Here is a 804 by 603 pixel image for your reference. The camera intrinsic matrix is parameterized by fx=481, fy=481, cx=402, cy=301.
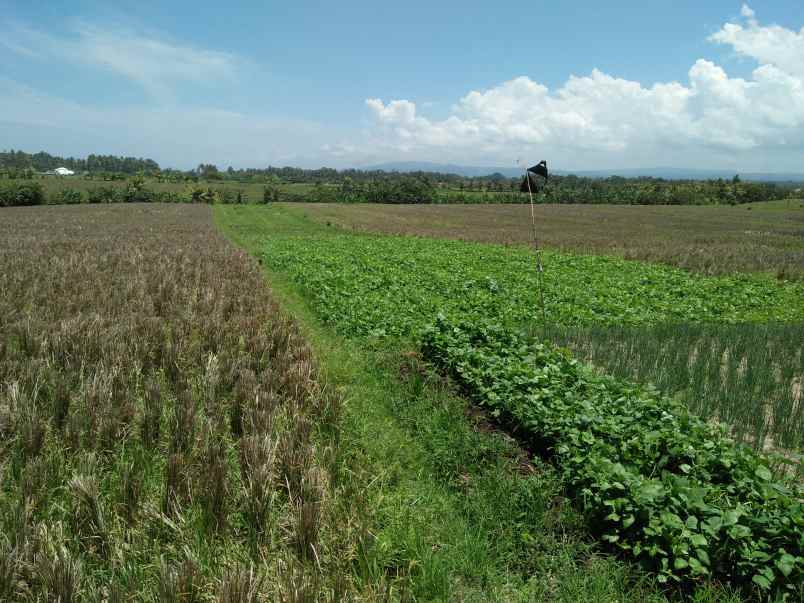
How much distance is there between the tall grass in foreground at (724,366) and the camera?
6.44m

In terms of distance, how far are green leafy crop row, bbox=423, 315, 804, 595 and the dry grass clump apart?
2320 mm

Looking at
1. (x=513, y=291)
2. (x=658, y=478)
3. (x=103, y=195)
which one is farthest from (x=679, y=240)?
(x=103, y=195)

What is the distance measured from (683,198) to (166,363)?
117 metres

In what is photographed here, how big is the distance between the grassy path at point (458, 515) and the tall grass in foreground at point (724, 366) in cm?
311

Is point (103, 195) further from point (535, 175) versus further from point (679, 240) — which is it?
point (535, 175)

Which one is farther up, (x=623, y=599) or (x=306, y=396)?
(x=306, y=396)

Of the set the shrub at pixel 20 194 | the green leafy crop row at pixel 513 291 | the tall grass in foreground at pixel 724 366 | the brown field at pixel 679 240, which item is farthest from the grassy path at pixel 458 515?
the shrub at pixel 20 194

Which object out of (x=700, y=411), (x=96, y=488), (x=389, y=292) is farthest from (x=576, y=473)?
(x=389, y=292)

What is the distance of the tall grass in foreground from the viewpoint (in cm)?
644

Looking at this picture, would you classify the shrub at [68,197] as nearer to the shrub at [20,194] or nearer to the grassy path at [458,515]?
the shrub at [20,194]

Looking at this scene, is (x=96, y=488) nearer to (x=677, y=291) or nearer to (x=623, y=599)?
(x=623, y=599)

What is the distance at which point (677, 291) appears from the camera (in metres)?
15.7

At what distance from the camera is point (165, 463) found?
4812mm

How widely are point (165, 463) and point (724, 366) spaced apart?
30.5 ft
